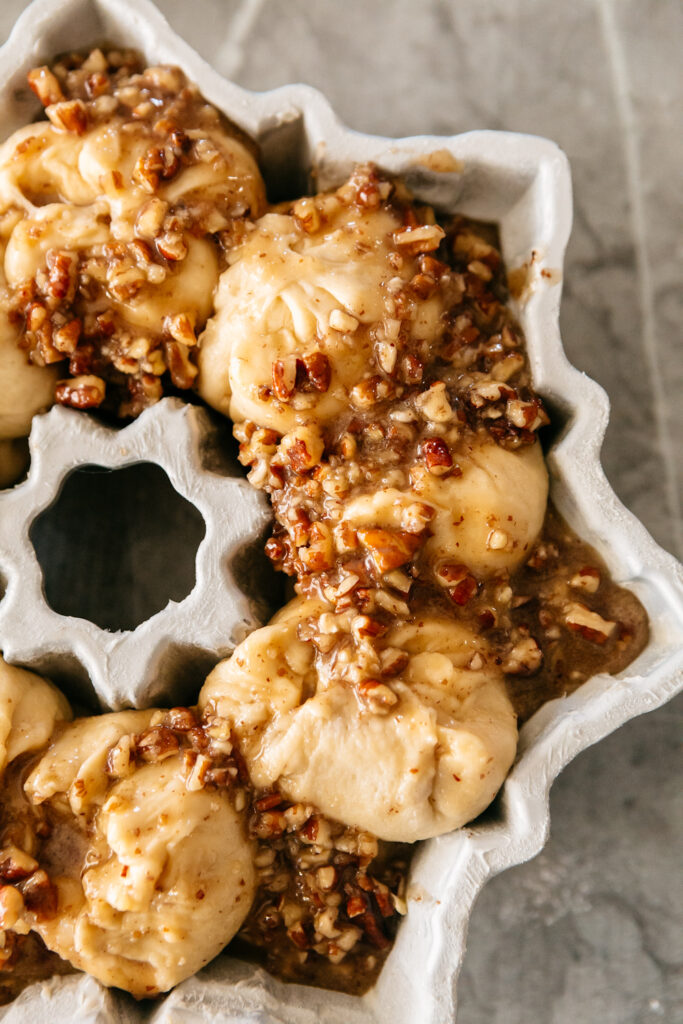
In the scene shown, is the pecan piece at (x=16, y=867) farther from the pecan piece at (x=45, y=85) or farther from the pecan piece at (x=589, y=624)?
the pecan piece at (x=45, y=85)

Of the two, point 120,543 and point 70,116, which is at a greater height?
point 70,116

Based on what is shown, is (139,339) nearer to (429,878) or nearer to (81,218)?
(81,218)

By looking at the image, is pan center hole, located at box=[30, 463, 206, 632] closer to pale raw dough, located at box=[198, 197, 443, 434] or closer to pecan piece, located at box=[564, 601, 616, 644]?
pale raw dough, located at box=[198, 197, 443, 434]

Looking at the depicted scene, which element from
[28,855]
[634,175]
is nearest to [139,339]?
[28,855]

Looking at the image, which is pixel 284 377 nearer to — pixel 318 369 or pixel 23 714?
pixel 318 369

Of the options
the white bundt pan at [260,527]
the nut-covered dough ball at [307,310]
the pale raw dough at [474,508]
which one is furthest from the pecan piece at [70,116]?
the pale raw dough at [474,508]

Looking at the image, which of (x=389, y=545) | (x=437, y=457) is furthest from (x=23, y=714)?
(x=437, y=457)

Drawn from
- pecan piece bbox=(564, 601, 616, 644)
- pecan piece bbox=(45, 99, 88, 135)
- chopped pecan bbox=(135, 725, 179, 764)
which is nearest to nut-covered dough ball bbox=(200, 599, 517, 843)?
chopped pecan bbox=(135, 725, 179, 764)
